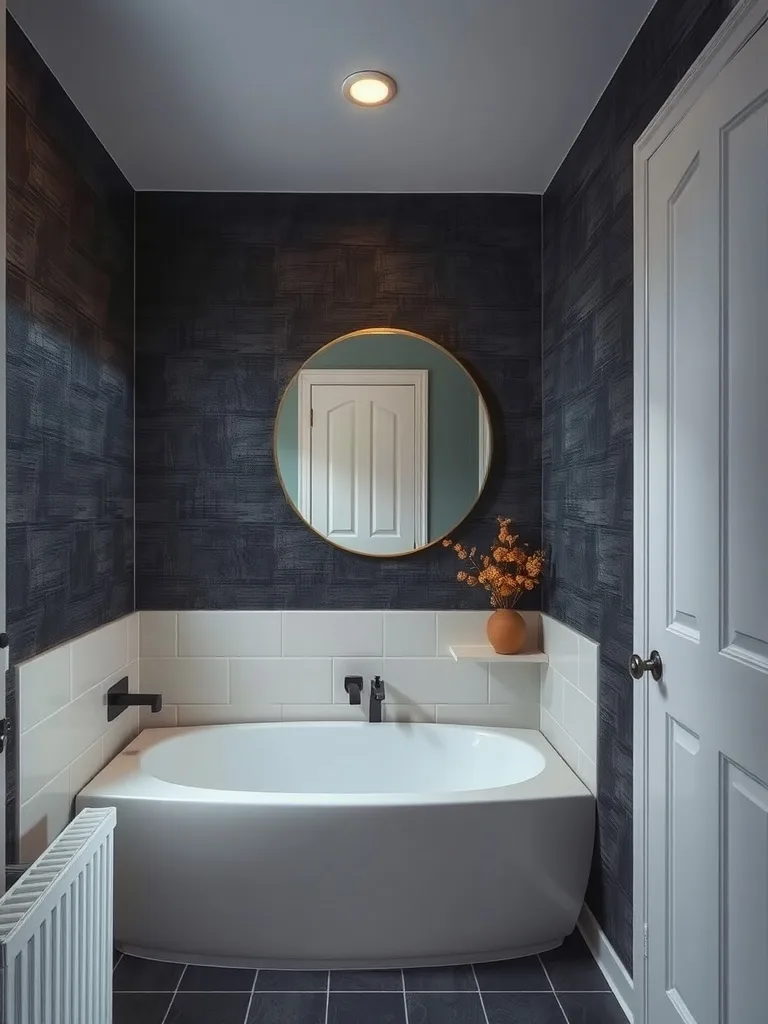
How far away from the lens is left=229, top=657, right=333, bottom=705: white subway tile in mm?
2961

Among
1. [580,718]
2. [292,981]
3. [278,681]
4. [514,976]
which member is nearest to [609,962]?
[514,976]

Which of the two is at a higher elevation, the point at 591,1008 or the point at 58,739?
the point at 58,739

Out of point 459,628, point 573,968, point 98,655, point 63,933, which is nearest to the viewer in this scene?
point 63,933

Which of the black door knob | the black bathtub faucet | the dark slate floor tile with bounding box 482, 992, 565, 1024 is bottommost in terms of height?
the dark slate floor tile with bounding box 482, 992, 565, 1024

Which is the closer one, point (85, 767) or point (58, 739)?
point (58, 739)

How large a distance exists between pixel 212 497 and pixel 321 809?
4.28 feet

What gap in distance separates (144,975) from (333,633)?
4.12ft

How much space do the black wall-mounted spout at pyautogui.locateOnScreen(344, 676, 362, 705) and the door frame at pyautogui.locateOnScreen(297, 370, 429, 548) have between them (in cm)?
56

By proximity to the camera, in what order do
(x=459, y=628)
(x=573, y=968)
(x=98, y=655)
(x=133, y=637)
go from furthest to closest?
(x=459, y=628) < (x=133, y=637) < (x=98, y=655) < (x=573, y=968)

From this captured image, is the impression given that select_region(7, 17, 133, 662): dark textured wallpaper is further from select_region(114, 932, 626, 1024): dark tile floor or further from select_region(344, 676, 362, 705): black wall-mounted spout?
select_region(114, 932, 626, 1024): dark tile floor

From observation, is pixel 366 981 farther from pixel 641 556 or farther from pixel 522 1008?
pixel 641 556

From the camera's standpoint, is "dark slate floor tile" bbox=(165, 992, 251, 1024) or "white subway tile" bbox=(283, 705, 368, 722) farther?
"white subway tile" bbox=(283, 705, 368, 722)

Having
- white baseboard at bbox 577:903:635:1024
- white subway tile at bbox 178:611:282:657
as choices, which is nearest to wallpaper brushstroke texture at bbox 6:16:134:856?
white subway tile at bbox 178:611:282:657

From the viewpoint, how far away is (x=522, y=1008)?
6.82ft
